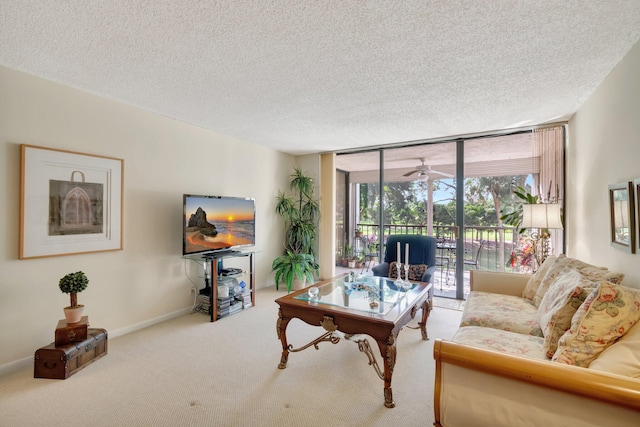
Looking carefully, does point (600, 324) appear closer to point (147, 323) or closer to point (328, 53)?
point (328, 53)

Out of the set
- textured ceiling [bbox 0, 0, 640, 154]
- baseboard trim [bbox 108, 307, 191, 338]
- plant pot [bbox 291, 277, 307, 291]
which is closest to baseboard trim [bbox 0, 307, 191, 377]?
baseboard trim [bbox 108, 307, 191, 338]

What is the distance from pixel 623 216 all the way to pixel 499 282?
114 centimetres

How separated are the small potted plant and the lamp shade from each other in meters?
4.34

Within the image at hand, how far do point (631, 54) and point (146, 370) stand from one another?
4.20 metres

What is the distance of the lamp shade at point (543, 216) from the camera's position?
2.91m

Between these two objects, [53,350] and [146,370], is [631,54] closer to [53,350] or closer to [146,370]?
[146,370]

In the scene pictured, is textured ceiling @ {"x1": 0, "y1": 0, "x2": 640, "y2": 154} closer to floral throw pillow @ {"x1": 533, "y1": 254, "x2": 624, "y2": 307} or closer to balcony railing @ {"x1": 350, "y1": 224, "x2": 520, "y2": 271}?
floral throw pillow @ {"x1": 533, "y1": 254, "x2": 624, "y2": 307}

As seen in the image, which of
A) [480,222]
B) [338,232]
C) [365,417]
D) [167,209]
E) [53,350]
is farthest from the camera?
[338,232]

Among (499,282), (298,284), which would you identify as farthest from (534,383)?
(298,284)

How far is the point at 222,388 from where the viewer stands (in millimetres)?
1991

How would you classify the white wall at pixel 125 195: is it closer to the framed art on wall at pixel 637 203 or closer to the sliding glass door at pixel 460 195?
the sliding glass door at pixel 460 195

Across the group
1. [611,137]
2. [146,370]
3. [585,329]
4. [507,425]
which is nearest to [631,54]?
[611,137]

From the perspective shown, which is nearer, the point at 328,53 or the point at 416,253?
the point at 328,53

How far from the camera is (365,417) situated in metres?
1.72
